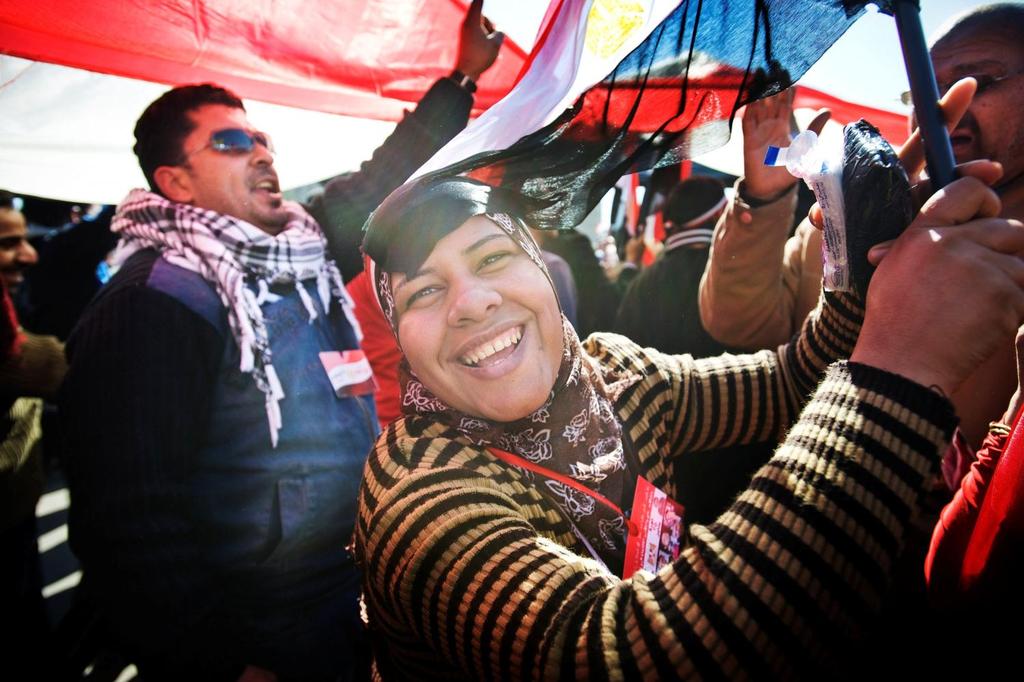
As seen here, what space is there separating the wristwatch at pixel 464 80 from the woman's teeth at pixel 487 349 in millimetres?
1810

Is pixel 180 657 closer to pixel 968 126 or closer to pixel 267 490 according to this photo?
pixel 267 490

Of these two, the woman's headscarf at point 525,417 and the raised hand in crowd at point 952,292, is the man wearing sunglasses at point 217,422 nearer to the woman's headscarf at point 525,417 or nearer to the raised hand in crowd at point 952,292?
the woman's headscarf at point 525,417

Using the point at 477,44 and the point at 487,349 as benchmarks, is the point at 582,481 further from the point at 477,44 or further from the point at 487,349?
the point at 477,44

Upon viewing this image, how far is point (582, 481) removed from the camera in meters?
1.25

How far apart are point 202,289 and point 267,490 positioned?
68 centimetres

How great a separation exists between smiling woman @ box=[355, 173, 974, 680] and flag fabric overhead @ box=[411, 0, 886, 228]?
0.61 feet

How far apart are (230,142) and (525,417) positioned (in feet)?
5.53

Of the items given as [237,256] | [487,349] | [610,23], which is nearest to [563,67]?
[610,23]

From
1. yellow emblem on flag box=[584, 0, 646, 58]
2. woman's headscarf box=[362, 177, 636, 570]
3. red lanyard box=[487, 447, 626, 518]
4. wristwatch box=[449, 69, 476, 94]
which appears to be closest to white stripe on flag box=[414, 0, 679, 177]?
yellow emblem on flag box=[584, 0, 646, 58]

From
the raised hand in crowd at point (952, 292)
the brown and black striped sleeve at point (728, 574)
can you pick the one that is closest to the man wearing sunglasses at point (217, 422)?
the brown and black striped sleeve at point (728, 574)

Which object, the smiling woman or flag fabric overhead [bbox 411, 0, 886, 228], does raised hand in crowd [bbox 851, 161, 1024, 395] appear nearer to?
the smiling woman

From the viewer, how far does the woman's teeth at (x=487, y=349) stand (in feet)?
4.17

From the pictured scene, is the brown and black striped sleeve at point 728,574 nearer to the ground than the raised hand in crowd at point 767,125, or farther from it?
nearer to the ground

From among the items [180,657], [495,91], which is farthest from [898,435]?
[495,91]
